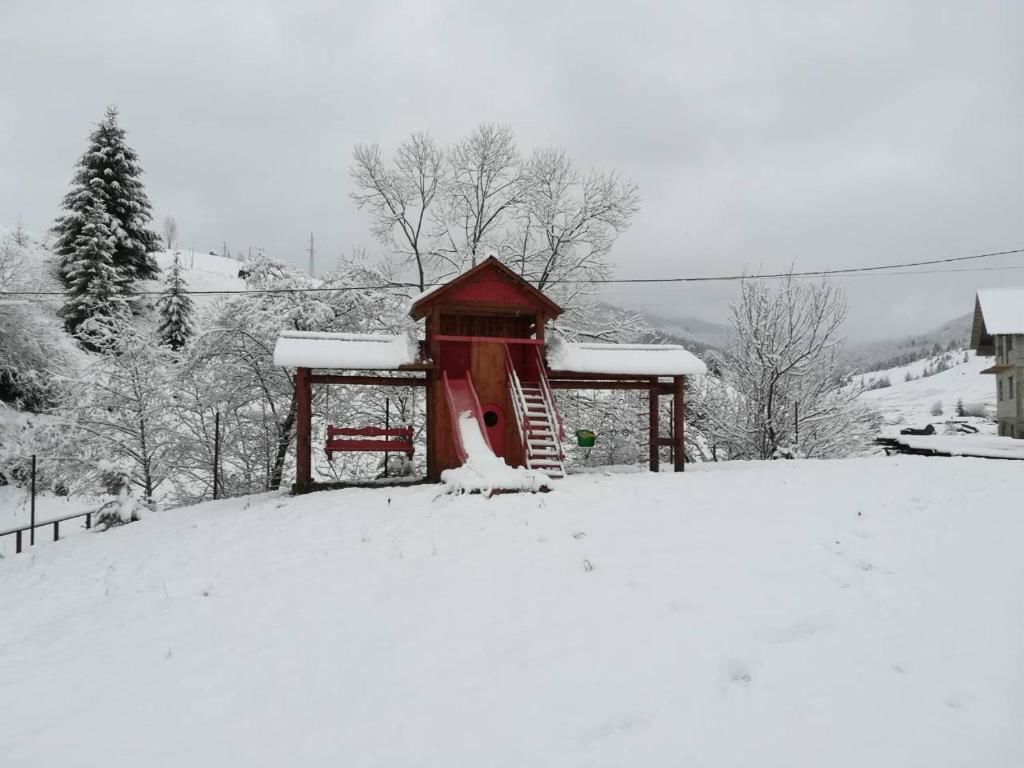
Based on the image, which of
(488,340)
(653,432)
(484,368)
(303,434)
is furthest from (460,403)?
(653,432)

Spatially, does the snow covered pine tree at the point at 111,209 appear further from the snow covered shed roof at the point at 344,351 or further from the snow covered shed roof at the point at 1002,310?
the snow covered shed roof at the point at 1002,310

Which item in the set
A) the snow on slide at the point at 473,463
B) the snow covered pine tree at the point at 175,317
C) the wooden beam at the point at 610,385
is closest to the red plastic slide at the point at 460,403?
the snow on slide at the point at 473,463

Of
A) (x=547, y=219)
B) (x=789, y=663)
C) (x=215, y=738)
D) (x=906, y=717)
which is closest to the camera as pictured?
(x=906, y=717)

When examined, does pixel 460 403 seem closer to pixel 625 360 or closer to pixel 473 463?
pixel 473 463

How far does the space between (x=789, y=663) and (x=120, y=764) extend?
15.1 feet

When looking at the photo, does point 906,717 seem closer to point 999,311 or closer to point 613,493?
point 613,493

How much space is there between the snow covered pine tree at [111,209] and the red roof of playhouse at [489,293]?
20.6 meters

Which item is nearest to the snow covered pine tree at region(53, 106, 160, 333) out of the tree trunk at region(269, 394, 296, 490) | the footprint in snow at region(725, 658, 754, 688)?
the tree trunk at region(269, 394, 296, 490)

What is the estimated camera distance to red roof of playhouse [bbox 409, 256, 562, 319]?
1359 centimetres

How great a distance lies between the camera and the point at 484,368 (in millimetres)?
14078

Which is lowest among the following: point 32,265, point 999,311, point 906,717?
point 906,717

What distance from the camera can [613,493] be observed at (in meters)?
10.4

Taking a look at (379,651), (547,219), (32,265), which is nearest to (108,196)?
(32,265)

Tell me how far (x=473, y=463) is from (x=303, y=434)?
375 centimetres
